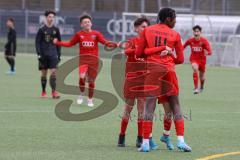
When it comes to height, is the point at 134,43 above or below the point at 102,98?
above

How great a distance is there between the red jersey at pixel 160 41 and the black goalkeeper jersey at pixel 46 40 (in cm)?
963

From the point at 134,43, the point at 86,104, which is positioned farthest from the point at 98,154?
the point at 86,104

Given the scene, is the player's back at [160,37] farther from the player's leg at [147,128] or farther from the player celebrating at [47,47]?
the player celebrating at [47,47]

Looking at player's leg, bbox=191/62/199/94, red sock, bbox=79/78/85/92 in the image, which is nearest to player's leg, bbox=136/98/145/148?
red sock, bbox=79/78/85/92

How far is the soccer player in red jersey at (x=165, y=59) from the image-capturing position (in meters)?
11.0

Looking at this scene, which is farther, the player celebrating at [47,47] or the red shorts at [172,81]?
the player celebrating at [47,47]

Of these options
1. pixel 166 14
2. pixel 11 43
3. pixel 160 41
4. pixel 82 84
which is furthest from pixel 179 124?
pixel 11 43

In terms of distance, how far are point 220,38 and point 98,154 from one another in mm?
31187

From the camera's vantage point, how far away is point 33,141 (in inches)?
473

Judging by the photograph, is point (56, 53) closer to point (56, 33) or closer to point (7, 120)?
point (56, 33)

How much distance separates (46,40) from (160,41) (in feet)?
32.6

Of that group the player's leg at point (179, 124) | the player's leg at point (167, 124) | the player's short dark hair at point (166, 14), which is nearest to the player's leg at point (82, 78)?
the player's leg at point (167, 124)

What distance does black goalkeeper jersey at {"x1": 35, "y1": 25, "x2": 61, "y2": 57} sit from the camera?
2053 centimetres

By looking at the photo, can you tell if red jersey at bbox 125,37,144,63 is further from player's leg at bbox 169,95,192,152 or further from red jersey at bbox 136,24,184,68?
player's leg at bbox 169,95,192,152
